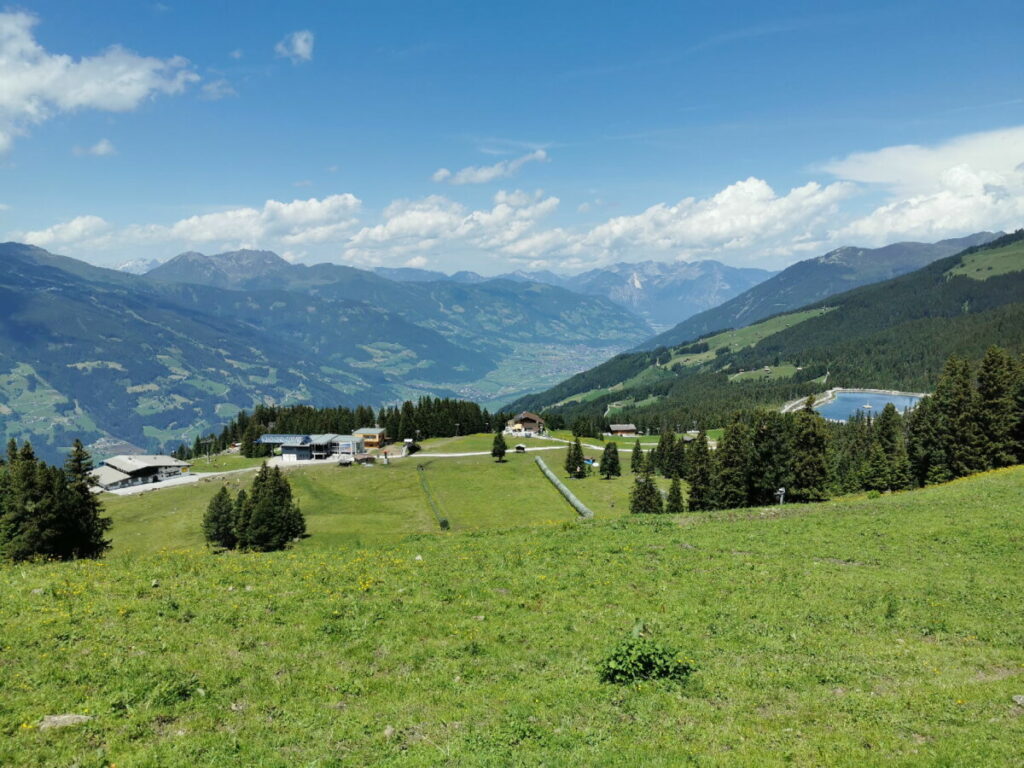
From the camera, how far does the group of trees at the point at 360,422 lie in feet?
549

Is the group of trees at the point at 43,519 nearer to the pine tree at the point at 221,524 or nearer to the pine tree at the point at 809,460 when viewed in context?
the pine tree at the point at 221,524

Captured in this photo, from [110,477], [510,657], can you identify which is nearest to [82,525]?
[510,657]

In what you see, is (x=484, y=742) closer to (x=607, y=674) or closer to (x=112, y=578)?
(x=607, y=674)

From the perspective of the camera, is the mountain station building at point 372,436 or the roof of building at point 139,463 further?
the mountain station building at point 372,436

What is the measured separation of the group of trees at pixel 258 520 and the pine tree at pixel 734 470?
53168 mm

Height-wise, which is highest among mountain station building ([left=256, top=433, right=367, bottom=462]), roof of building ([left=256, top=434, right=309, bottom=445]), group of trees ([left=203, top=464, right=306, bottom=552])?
roof of building ([left=256, top=434, right=309, bottom=445])

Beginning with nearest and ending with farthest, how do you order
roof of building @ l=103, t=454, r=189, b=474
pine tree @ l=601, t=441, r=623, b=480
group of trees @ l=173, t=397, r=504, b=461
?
pine tree @ l=601, t=441, r=623, b=480
roof of building @ l=103, t=454, r=189, b=474
group of trees @ l=173, t=397, r=504, b=461

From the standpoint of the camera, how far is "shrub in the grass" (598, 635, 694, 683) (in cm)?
1474

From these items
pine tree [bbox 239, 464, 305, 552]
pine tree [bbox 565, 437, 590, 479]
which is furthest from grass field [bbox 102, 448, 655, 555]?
pine tree [bbox 565, 437, 590, 479]

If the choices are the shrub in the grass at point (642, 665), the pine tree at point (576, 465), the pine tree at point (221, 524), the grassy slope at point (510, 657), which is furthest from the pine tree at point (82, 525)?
the pine tree at point (576, 465)

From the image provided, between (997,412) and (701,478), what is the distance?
37.4 m

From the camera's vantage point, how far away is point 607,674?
14812mm

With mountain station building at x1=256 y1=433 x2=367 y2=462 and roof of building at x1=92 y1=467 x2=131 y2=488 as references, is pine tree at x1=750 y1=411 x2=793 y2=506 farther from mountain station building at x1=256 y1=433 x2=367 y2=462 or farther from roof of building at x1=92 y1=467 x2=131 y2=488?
roof of building at x1=92 y1=467 x2=131 y2=488

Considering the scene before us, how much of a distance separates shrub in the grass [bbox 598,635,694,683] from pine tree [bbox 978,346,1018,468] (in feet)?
228
